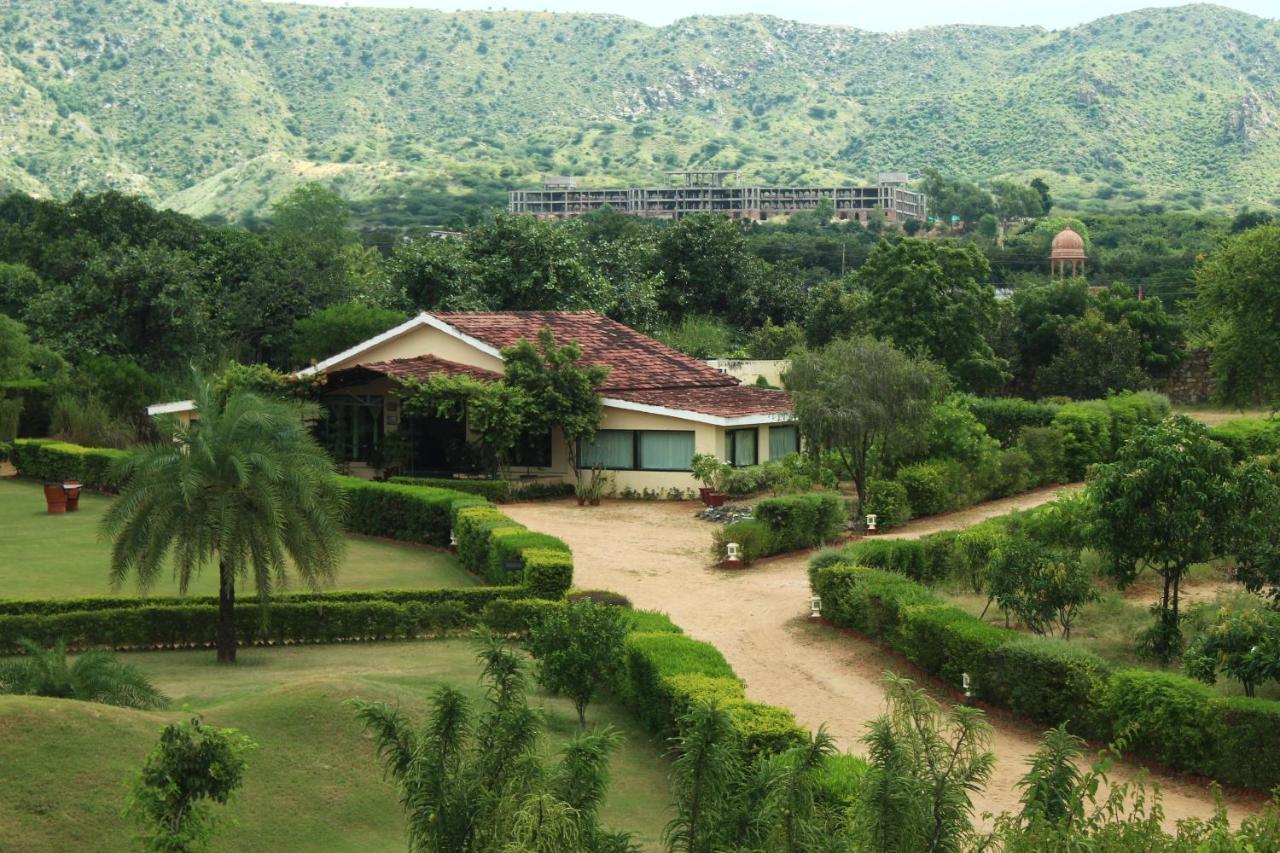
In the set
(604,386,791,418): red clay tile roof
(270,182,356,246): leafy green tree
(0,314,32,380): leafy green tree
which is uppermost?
(270,182,356,246): leafy green tree

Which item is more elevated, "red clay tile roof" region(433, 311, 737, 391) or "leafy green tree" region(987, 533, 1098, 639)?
"red clay tile roof" region(433, 311, 737, 391)

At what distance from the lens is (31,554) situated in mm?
29016

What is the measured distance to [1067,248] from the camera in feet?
304

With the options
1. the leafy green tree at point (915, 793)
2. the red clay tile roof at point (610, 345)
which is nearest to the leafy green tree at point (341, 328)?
the red clay tile roof at point (610, 345)

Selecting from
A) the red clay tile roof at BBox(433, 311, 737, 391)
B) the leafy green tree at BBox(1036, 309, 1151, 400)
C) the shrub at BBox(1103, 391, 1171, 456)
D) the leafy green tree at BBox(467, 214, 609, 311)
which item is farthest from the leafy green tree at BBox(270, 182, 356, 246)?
the shrub at BBox(1103, 391, 1171, 456)

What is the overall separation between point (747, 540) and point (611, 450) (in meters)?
11.9

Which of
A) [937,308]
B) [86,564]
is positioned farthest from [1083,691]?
[937,308]

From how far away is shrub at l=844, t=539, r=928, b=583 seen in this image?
2469 cm

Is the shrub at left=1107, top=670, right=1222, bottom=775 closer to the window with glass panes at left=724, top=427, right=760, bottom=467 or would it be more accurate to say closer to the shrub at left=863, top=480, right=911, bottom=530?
the shrub at left=863, top=480, right=911, bottom=530

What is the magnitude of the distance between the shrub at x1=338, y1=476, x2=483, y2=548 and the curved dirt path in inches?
105

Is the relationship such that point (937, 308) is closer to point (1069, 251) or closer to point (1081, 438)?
point (1081, 438)

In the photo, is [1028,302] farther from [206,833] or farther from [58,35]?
[58,35]

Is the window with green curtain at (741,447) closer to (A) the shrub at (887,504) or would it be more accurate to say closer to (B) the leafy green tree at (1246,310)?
(A) the shrub at (887,504)

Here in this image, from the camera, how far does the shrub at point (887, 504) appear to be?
32.8 metres
